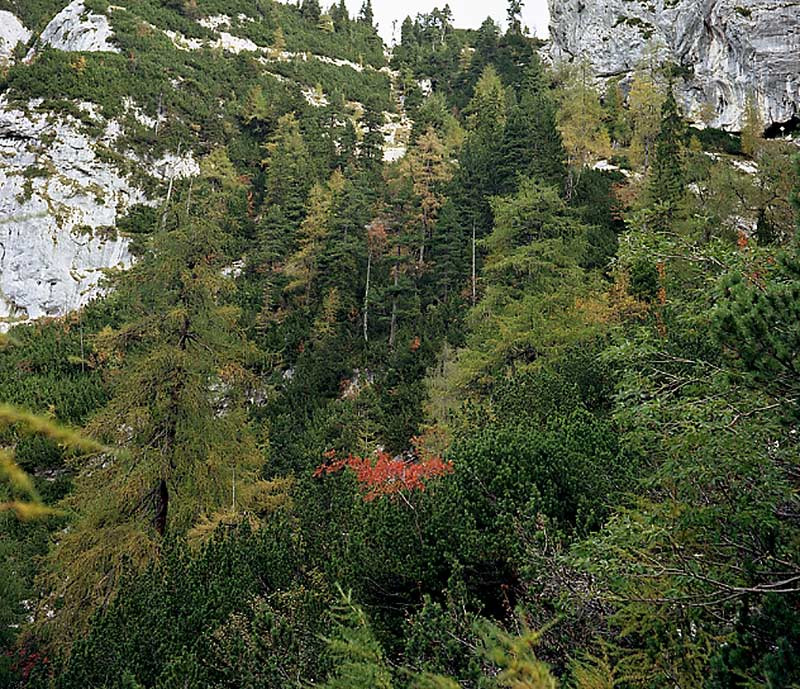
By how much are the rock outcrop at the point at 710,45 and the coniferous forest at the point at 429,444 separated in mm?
11876

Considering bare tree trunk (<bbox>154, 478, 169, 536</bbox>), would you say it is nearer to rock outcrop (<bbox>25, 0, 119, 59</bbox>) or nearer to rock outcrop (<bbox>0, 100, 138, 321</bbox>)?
rock outcrop (<bbox>0, 100, 138, 321</bbox>)

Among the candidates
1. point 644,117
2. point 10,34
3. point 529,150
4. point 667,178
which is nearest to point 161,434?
point 667,178

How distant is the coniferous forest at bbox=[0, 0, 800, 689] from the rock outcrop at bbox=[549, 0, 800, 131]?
39.0ft

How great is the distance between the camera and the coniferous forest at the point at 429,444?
3.93 meters

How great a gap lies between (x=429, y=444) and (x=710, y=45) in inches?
1659

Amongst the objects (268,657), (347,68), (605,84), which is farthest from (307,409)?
(347,68)

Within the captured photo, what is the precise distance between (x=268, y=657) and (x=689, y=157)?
29.0 metres

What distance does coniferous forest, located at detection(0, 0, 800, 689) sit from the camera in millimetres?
3926

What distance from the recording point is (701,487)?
4.99 m

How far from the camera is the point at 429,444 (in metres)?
14.5

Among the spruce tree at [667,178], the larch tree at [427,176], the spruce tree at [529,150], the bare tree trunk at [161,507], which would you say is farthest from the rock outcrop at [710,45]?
the bare tree trunk at [161,507]

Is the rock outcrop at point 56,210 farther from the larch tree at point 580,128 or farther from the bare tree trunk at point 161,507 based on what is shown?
the larch tree at point 580,128

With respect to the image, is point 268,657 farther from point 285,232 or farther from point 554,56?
point 554,56

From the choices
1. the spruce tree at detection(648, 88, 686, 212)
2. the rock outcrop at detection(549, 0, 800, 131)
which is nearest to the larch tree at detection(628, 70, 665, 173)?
the rock outcrop at detection(549, 0, 800, 131)
